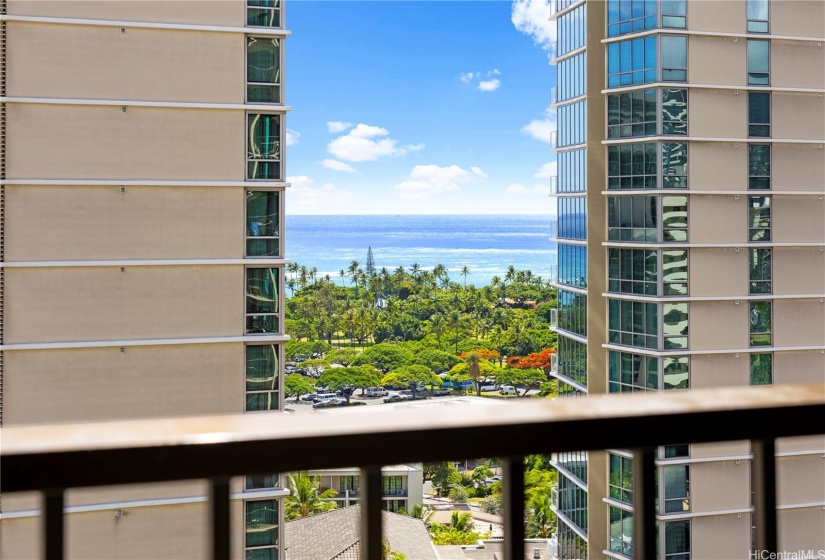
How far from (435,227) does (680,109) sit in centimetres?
1827

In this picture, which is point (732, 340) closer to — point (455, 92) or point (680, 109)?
point (680, 109)

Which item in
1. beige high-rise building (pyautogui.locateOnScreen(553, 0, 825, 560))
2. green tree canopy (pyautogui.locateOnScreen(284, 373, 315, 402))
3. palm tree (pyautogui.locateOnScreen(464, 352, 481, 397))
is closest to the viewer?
beige high-rise building (pyautogui.locateOnScreen(553, 0, 825, 560))

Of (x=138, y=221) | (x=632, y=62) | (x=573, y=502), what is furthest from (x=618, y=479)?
(x=138, y=221)

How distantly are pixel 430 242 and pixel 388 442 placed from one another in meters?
23.4

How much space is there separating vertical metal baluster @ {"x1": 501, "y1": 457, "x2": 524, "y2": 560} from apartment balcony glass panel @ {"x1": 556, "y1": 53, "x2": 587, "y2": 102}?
21.4 ft

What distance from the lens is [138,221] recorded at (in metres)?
4.66

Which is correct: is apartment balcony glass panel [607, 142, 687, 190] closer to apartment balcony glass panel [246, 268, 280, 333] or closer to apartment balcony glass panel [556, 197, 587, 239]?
apartment balcony glass panel [556, 197, 587, 239]

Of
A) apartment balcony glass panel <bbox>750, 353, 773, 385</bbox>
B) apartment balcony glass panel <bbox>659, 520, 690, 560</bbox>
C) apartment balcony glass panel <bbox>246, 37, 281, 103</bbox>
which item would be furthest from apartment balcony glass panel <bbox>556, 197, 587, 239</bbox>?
apartment balcony glass panel <bbox>246, 37, 281, 103</bbox>

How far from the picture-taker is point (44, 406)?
15.1 ft

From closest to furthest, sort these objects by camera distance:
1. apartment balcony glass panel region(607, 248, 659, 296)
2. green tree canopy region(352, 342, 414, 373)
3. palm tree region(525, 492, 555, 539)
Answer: apartment balcony glass panel region(607, 248, 659, 296) → palm tree region(525, 492, 555, 539) → green tree canopy region(352, 342, 414, 373)

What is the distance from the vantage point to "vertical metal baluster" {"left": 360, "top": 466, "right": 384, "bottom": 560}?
441mm

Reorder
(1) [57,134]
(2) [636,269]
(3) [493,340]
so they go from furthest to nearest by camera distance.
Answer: (3) [493,340]
(2) [636,269]
(1) [57,134]

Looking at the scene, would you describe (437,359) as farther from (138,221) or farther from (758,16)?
(138,221)

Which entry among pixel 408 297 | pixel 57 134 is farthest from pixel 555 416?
pixel 408 297
